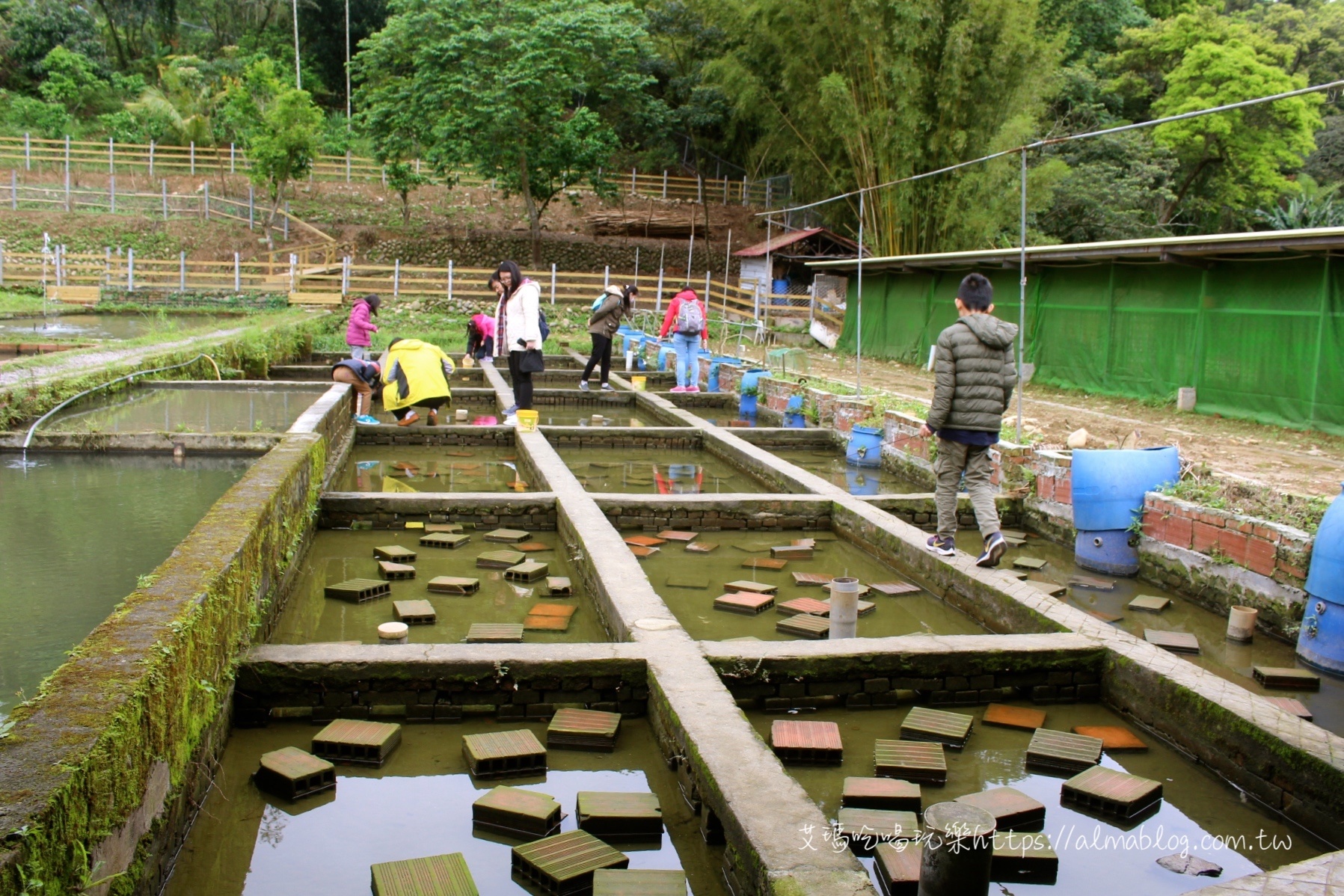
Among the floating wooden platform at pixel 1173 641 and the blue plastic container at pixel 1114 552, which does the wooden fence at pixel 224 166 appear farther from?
the floating wooden platform at pixel 1173 641

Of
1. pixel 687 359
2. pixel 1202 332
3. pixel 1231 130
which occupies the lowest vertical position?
pixel 687 359

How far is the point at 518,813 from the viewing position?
3.28 m

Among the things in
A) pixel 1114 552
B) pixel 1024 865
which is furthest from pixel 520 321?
pixel 1024 865

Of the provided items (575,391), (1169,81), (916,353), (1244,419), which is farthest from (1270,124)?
(575,391)

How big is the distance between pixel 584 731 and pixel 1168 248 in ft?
37.4

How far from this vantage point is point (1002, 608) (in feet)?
17.3

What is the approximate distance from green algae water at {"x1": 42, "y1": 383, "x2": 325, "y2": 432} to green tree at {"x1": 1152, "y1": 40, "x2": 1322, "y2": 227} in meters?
Result: 26.9

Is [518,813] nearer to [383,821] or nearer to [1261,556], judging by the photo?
[383,821]

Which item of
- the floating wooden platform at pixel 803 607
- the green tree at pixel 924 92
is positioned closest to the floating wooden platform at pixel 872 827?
the floating wooden platform at pixel 803 607

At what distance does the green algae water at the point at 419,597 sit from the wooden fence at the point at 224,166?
86.7 ft

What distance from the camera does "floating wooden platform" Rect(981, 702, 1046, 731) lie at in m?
4.23

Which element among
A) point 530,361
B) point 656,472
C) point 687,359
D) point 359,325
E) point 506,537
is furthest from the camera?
point 687,359

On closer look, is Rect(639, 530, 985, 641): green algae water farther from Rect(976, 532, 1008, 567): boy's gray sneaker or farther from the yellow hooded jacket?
the yellow hooded jacket

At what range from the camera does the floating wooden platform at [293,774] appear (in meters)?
3.46
